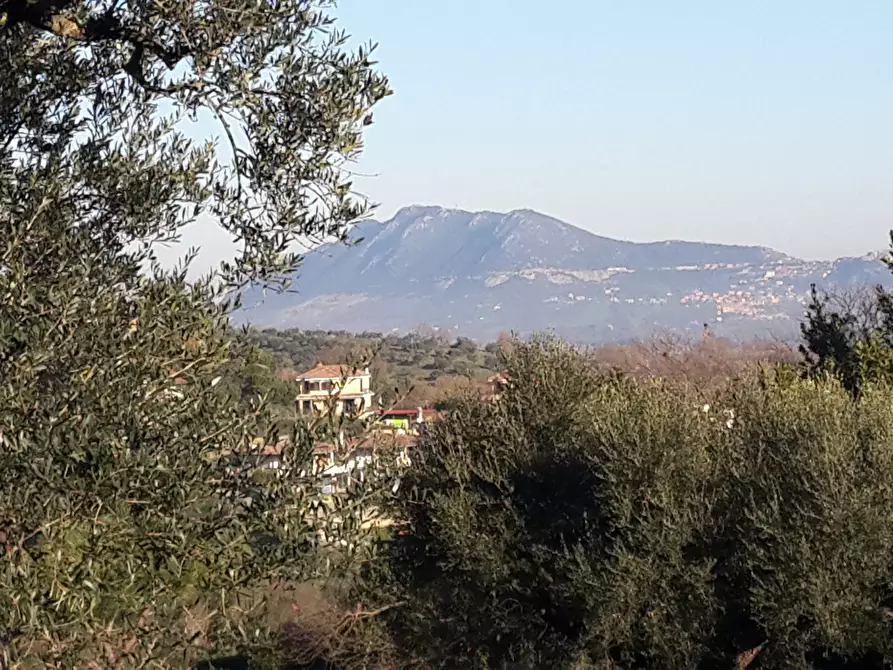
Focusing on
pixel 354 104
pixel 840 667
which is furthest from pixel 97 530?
pixel 840 667

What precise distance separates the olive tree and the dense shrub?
1123cm

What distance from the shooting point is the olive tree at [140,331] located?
10.7 feet

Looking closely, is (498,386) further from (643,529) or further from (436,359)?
(436,359)

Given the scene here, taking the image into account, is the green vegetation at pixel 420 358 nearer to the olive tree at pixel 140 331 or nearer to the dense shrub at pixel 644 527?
the dense shrub at pixel 644 527

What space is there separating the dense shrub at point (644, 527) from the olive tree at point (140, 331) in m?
11.2

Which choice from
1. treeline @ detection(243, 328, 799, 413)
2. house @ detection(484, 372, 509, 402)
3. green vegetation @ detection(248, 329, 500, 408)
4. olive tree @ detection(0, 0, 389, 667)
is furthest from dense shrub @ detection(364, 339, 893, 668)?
olive tree @ detection(0, 0, 389, 667)

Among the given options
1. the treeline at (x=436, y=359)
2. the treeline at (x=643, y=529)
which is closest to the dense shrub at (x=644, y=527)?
the treeline at (x=643, y=529)

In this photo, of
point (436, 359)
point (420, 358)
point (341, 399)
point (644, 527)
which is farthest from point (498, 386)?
point (420, 358)

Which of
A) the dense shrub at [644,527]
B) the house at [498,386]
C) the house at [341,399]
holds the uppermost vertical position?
the house at [341,399]

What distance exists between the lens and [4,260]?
3.42 metres

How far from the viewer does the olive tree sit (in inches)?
128

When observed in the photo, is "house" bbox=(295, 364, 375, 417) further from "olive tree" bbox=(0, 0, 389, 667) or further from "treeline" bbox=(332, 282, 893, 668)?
"treeline" bbox=(332, 282, 893, 668)

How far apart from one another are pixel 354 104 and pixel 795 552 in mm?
12846

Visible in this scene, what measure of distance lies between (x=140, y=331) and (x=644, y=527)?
13.4 metres
